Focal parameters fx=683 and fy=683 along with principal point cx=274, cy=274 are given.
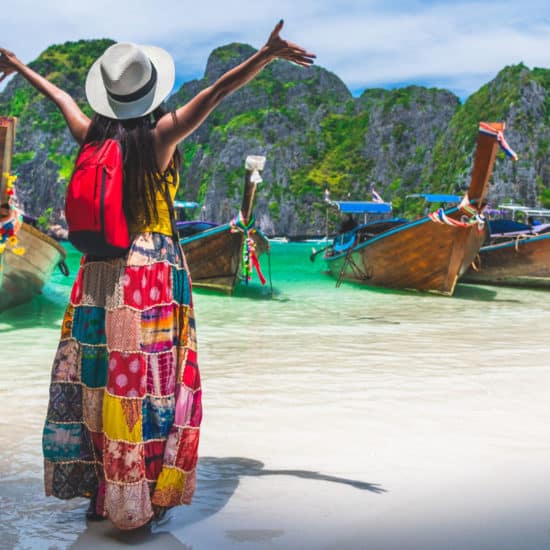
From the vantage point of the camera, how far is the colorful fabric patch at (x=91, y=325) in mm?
2186

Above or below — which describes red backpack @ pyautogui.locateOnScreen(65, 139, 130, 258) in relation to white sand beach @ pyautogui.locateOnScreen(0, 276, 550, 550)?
above

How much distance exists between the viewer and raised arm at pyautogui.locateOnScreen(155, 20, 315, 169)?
6.74ft

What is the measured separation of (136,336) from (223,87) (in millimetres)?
804

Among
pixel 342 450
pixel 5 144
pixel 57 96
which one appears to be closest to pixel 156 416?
pixel 57 96

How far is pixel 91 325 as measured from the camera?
219cm

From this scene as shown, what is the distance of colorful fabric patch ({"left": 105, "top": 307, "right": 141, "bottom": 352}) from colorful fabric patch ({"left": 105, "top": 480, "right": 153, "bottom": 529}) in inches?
16.8

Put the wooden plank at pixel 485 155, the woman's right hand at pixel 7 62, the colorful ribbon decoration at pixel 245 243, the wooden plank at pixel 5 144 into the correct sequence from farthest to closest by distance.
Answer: the colorful ribbon decoration at pixel 245 243 < the wooden plank at pixel 485 155 < the wooden plank at pixel 5 144 < the woman's right hand at pixel 7 62

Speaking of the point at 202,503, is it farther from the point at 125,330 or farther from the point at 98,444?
the point at 125,330

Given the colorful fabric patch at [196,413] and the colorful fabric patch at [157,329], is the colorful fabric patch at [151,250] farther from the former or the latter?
the colorful fabric patch at [196,413]

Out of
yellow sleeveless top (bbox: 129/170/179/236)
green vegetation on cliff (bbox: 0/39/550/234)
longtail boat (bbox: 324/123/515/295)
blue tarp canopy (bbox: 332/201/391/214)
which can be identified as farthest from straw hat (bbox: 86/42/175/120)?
green vegetation on cliff (bbox: 0/39/550/234)

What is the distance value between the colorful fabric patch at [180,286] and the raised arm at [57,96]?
543 millimetres

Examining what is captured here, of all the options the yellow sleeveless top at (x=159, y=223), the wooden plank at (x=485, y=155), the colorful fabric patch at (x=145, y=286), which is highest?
the wooden plank at (x=485, y=155)

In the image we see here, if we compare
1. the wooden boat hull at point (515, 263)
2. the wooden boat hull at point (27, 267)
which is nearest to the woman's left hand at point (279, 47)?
the wooden boat hull at point (27, 267)

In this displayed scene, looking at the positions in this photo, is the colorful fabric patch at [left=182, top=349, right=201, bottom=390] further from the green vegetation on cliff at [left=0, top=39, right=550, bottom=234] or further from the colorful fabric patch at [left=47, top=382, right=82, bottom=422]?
the green vegetation on cliff at [left=0, top=39, right=550, bottom=234]
